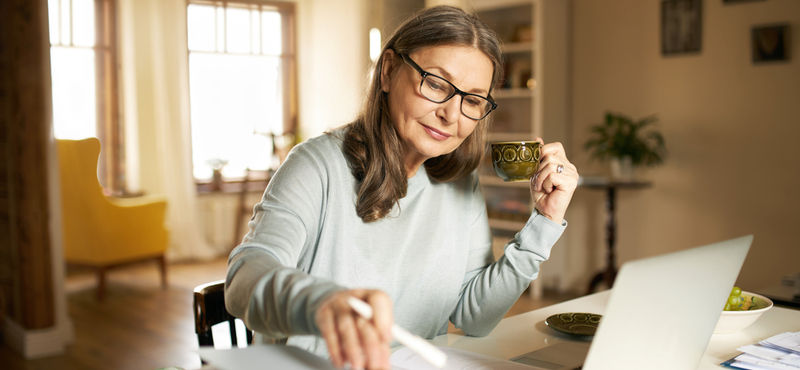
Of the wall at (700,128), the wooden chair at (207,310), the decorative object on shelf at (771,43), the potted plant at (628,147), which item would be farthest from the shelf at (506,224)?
the wooden chair at (207,310)

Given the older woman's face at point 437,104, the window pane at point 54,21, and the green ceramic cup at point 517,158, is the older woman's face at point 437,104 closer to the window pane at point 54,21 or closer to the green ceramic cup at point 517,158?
the green ceramic cup at point 517,158

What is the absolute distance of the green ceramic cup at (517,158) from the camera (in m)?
1.08

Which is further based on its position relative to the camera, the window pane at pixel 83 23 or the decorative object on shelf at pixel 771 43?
the window pane at pixel 83 23

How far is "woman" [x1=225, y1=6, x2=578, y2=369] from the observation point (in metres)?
1.03

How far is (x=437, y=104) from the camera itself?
103 cm

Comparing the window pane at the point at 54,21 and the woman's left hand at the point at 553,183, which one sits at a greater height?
the window pane at the point at 54,21

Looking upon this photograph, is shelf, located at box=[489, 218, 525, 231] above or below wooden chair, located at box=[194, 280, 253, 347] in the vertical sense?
below

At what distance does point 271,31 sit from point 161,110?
136 centimetres

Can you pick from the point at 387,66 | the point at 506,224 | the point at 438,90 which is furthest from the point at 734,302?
the point at 506,224

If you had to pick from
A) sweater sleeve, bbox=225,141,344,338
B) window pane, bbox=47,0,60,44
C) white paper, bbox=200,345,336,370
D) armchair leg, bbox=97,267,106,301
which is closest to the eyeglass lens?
sweater sleeve, bbox=225,141,344,338

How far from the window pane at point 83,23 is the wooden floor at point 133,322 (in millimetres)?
1778

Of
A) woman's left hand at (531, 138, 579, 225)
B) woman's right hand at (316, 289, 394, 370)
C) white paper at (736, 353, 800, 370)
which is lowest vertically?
white paper at (736, 353, 800, 370)

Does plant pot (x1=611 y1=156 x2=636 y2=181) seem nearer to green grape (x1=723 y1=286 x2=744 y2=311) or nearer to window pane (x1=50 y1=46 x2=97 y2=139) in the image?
green grape (x1=723 y1=286 x2=744 y2=311)

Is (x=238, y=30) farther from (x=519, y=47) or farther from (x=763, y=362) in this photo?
(x=763, y=362)
